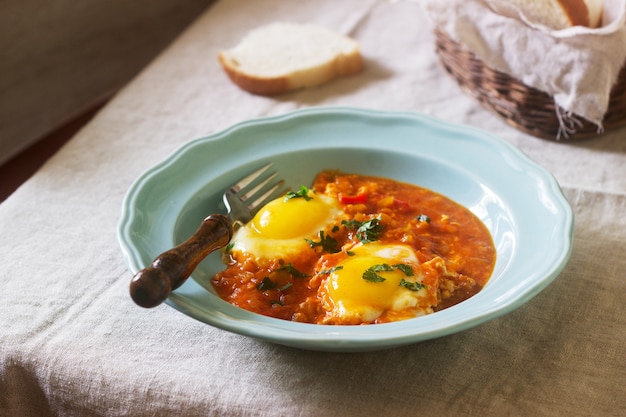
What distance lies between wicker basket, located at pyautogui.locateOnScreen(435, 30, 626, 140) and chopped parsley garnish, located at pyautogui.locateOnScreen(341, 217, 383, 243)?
99 cm

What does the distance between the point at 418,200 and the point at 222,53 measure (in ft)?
4.96

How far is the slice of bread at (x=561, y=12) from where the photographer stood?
8.28ft

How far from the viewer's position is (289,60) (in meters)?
3.34

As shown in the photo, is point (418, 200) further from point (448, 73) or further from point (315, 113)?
A: point (448, 73)

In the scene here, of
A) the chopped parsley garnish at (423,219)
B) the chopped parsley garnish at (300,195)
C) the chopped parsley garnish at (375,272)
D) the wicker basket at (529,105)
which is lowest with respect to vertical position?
the wicker basket at (529,105)

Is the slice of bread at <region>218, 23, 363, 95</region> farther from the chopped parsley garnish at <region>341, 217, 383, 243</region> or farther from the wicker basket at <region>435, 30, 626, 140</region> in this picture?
the chopped parsley garnish at <region>341, 217, 383, 243</region>

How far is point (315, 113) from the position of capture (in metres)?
2.51

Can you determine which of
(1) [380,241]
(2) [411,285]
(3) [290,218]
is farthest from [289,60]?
(2) [411,285]

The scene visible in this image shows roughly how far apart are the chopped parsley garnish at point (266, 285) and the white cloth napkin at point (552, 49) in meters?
1.32

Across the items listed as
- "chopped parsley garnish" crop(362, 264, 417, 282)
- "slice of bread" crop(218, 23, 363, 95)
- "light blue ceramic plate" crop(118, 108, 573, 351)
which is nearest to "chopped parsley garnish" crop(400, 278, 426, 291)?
"chopped parsley garnish" crop(362, 264, 417, 282)

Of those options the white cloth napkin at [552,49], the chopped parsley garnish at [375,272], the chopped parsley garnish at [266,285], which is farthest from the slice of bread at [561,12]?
the chopped parsley garnish at [266,285]

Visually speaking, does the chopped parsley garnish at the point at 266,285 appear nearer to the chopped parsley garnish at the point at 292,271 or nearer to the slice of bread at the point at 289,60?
the chopped parsley garnish at the point at 292,271

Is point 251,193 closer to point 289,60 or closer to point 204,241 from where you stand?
point 204,241

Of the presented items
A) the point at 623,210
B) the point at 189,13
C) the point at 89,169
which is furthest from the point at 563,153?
the point at 189,13
